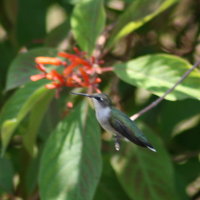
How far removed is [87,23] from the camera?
1939 mm

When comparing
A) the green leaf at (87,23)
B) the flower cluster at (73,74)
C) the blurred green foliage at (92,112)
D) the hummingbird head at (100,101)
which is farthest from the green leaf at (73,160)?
the hummingbird head at (100,101)

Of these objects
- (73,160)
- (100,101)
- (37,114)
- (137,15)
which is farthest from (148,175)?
(100,101)

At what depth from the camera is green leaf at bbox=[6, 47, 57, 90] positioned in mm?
1857

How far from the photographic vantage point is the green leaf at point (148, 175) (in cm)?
191

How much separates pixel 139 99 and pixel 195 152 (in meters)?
0.35

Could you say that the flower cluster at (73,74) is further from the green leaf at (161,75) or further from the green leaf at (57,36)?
the green leaf at (57,36)

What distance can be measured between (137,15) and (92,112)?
38 centimetres

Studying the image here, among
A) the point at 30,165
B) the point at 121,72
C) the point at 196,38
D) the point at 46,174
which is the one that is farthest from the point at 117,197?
the point at 196,38

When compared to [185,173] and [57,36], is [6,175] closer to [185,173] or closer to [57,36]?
[57,36]

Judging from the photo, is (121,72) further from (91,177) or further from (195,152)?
(195,152)

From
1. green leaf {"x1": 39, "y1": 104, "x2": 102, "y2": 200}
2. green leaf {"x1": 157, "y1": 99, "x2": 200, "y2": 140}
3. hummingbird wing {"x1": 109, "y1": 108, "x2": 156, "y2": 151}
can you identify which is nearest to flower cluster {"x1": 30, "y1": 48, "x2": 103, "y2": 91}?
green leaf {"x1": 39, "y1": 104, "x2": 102, "y2": 200}

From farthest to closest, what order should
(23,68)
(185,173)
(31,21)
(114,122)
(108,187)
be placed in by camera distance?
(31,21) < (185,173) < (108,187) < (23,68) < (114,122)

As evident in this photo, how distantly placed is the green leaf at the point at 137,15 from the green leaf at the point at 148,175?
0.43 metres

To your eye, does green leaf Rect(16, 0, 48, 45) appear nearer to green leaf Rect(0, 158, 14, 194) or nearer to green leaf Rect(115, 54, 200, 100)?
green leaf Rect(0, 158, 14, 194)
